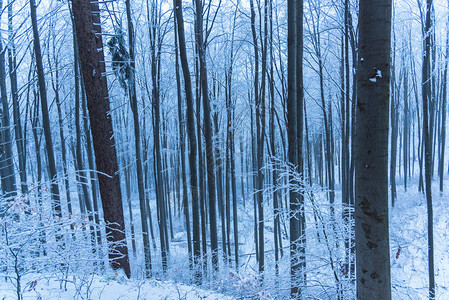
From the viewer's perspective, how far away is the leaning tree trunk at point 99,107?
4.79 meters

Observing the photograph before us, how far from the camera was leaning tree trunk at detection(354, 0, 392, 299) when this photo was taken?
188 cm

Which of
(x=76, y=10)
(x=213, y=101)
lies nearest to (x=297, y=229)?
(x=76, y=10)

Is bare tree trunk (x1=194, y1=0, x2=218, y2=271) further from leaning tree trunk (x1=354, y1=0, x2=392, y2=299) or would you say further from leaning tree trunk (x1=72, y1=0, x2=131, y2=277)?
leaning tree trunk (x1=354, y1=0, x2=392, y2=299)

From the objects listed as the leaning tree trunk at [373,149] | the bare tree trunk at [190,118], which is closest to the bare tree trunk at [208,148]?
the bare tree trunk at [190,118]

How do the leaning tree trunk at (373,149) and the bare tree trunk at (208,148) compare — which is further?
the bare tree trunk at (208,148)

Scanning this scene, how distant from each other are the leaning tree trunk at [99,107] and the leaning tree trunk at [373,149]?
4184 mm

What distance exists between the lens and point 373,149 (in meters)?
1.94

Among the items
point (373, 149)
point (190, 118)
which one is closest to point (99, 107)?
point (190, 118)

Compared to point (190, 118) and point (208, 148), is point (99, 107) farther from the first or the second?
point (208, 148)

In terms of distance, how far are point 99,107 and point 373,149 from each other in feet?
15.7

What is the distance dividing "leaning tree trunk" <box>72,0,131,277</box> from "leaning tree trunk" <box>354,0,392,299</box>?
4.18 metres

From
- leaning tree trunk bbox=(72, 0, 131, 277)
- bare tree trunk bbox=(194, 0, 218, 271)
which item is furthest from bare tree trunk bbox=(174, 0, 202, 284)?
leaning tree trunk bbox=(72, 0, 131, 277)

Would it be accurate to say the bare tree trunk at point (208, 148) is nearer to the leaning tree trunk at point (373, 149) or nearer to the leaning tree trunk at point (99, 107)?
the leaning tree trunk at point (99, 107)

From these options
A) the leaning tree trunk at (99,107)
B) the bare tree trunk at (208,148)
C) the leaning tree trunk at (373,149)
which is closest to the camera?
the leaning tree trunk at (373,149)
